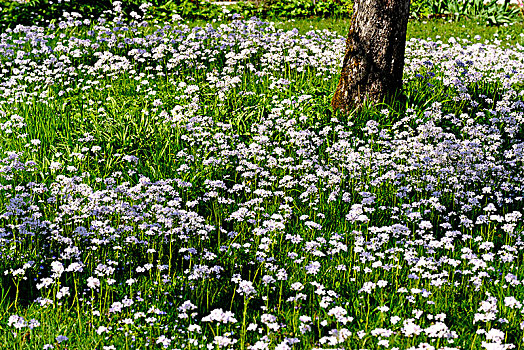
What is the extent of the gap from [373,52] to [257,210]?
9.31 ft

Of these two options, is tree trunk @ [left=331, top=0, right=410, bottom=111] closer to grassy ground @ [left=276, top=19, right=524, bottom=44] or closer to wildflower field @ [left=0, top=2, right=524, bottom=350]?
wildflower field @ [left=0, top=2, right=524, bottom=350]

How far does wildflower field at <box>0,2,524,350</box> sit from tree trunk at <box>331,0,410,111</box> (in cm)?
29

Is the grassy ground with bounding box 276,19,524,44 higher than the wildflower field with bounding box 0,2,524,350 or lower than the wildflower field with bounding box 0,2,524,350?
higher

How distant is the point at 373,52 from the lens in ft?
23.6

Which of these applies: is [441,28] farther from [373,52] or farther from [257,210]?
[257,210]

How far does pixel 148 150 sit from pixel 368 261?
2887 mm

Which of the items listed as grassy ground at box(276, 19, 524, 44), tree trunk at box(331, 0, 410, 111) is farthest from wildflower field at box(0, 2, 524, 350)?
grassy ground at box(276, 19, 524, 44)

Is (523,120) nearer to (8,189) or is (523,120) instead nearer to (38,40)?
(8,189)

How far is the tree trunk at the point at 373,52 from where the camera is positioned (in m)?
7.13

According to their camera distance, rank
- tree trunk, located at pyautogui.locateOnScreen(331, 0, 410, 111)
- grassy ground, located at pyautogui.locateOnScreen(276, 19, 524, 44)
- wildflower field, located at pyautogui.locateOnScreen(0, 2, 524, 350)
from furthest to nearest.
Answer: grassy ground, located at pyautogui.locateOnScreen(276, 19, 524, 44)
tree trunk, located at pyautogui.locateOnScreen(331, 0, 410, 111)
wildflower field, located at pyautogui.locateOnScreen(0, 2, 524, 350)

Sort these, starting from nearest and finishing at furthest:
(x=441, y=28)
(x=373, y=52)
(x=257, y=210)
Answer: (x=257, y=210)
(x=373, y=52)
(x=441, y=28)

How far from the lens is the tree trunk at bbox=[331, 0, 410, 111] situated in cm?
713

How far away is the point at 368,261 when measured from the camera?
4.77m

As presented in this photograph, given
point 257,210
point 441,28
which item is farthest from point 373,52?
point 441,28
